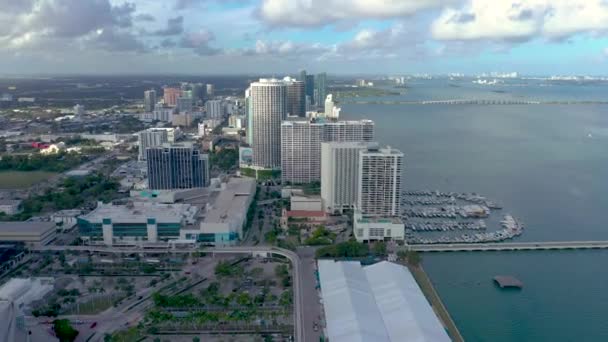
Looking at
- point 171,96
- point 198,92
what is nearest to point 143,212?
point 171,96

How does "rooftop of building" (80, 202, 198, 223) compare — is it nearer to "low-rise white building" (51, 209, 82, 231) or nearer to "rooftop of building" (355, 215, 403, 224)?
"low-rise white building" (51, 209, 82, 231)

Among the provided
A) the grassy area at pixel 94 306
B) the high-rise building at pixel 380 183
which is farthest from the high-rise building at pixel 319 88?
the grassy area at pixel 94 306

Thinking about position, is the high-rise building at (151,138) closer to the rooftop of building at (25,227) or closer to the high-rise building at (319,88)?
the rooftop of building at (25,227)

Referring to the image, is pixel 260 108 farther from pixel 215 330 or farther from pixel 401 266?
pixel 215 330

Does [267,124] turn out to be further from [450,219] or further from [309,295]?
[309,295]

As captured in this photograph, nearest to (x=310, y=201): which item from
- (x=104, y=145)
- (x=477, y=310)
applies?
(x=477, y=310)

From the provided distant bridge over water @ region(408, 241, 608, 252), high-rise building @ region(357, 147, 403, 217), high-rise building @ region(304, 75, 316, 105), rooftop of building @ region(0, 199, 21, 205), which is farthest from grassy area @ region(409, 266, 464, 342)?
high-rise building @ region(304, 75, 316, 105)
